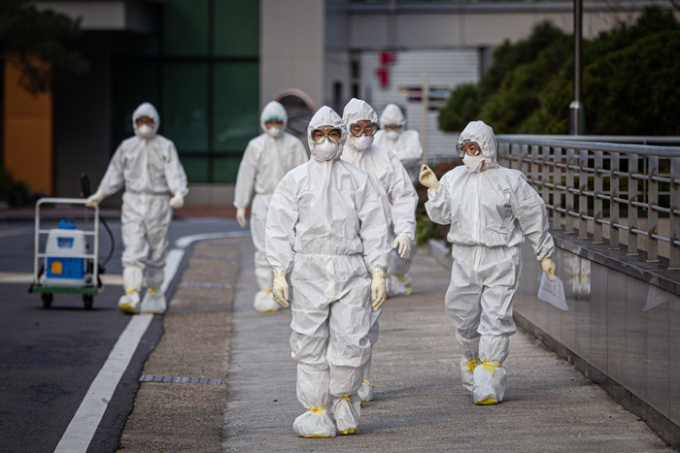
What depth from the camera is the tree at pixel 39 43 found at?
25.2 m

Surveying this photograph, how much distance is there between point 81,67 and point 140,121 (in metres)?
15.5

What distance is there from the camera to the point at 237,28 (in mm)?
29875

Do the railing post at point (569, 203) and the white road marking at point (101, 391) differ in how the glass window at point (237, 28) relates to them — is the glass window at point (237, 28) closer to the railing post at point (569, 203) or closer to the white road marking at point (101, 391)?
the white road marking at point (101, 391)

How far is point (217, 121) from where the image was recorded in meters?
30.2

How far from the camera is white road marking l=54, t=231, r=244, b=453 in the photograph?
655 cm

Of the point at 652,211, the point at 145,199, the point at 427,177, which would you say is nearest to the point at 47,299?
the point at 145,199

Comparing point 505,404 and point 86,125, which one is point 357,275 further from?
point 86,125

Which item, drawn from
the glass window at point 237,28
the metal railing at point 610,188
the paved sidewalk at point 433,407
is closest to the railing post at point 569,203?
the metal railing at point 610,188

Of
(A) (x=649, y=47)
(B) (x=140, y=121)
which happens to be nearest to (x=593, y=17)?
(A) (x=649, y=47)

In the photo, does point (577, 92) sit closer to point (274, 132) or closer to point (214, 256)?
point (274, 132)

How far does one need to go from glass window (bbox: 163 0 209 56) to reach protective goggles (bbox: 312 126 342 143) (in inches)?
945

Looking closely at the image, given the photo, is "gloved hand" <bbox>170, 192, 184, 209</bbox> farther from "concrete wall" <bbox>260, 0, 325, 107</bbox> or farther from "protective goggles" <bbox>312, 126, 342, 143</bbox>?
"concrete wall" <bbox>260, 0, 325, 107</bbox>

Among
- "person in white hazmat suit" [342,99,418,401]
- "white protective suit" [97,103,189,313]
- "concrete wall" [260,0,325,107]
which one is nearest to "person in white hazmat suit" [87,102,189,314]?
"white protective suit" [97,103,189,313]

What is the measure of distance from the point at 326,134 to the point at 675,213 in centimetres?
196
